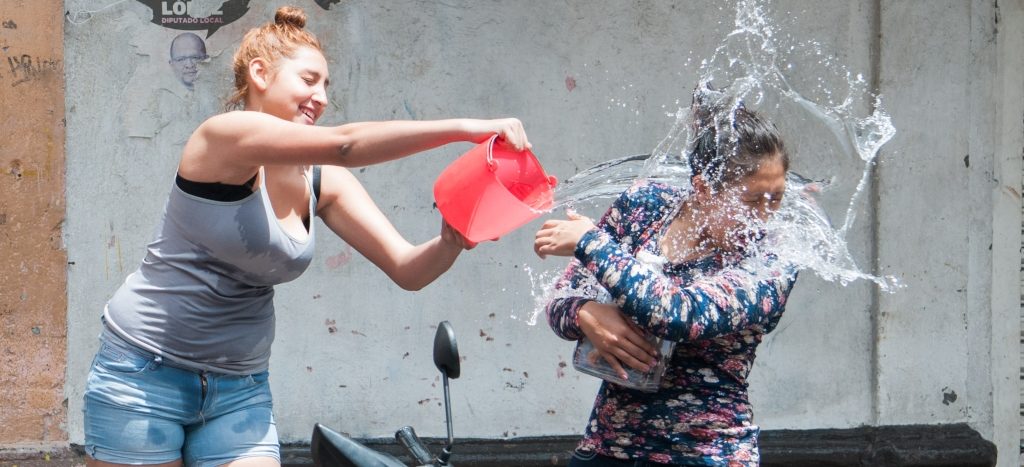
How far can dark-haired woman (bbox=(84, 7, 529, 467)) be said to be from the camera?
97.7 inches

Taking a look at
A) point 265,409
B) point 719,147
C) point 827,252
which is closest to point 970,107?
point 827,252

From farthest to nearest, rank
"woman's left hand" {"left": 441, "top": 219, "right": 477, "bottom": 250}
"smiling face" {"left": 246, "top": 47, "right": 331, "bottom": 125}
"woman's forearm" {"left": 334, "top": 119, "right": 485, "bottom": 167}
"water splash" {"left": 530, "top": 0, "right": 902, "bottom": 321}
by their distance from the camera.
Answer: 1. "water splash" {"left": 530, "top": 0, "right": 902, "bottom": 321}
2. "woman's left hand" {"left": 441, "top": 219, "right": 477, "bottom": 250}
3. "smiling face" {"left": 246, "top": 47, "right": 331, "bottom": 125}
4. "woman's forearm" {"left": 334, "top": 119, "right": 485, "bottom": 167}

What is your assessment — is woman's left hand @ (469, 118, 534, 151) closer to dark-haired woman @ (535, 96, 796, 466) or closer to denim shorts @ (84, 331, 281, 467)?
dark-haired woman @ (535, 96, 796, 466)

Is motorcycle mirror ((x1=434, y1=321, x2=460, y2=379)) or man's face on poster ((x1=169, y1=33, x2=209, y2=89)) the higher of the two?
man's face on poster ((x1=169, y1=33, x2=209, y2=89))

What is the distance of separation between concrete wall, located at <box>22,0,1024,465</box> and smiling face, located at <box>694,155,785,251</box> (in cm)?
254

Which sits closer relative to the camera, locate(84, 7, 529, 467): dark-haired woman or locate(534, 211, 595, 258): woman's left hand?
locate(84, 7, 529, 467): dark-haired woman

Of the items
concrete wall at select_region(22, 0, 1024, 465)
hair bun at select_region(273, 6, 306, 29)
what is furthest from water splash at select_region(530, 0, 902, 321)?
hair bun at select_region(273, 6, 306, 29)

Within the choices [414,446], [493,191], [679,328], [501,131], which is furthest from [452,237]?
[679,328]

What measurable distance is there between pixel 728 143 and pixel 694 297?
0.38 metres

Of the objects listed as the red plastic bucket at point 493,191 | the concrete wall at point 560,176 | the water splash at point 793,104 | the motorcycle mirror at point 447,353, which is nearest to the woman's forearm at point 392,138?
the red plastic bucket at point 493,191

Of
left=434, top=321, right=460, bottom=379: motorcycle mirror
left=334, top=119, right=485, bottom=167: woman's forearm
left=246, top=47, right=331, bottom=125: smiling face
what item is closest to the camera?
left=334, top=119, right=485, bottom=167: woman's forearm

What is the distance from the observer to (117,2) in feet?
16.1

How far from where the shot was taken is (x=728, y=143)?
8.46ft

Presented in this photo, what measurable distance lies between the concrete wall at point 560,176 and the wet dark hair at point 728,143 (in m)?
2.42
